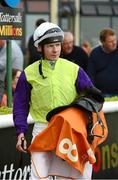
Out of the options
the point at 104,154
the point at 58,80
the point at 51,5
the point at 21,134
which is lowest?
the point at 104,154

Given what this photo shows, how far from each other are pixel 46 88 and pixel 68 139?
1.59 feet

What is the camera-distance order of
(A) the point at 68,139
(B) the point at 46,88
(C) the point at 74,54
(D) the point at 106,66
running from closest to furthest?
(A) the point at 68,139, (B) the point at 46,88, (D) the point at 106,66, (C) the point at 74,54

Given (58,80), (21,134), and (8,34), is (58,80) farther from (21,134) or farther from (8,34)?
(8,34)

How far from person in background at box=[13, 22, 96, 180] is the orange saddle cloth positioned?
12 cm

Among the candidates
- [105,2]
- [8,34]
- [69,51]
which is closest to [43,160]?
[8,34]

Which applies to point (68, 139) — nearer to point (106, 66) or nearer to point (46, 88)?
point (46, 88)

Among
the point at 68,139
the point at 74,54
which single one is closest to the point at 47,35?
the point at 68,139

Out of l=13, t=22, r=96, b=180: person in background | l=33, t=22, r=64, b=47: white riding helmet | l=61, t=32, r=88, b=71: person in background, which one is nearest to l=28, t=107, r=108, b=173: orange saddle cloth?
l=13, t=22, r=96, b=180: person in background

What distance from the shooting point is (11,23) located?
8.25 m

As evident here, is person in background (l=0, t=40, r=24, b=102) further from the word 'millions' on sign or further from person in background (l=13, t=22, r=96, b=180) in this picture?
person in background (l=13, t=22, r=96, b=180)

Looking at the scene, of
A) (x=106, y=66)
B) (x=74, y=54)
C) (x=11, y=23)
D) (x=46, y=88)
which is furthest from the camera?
(x=74, y=54)

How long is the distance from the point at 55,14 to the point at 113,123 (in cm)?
2453

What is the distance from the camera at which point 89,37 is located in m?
34.2

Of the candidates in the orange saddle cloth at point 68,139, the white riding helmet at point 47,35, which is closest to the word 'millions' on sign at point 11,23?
the white riding helmet at point 47,35
